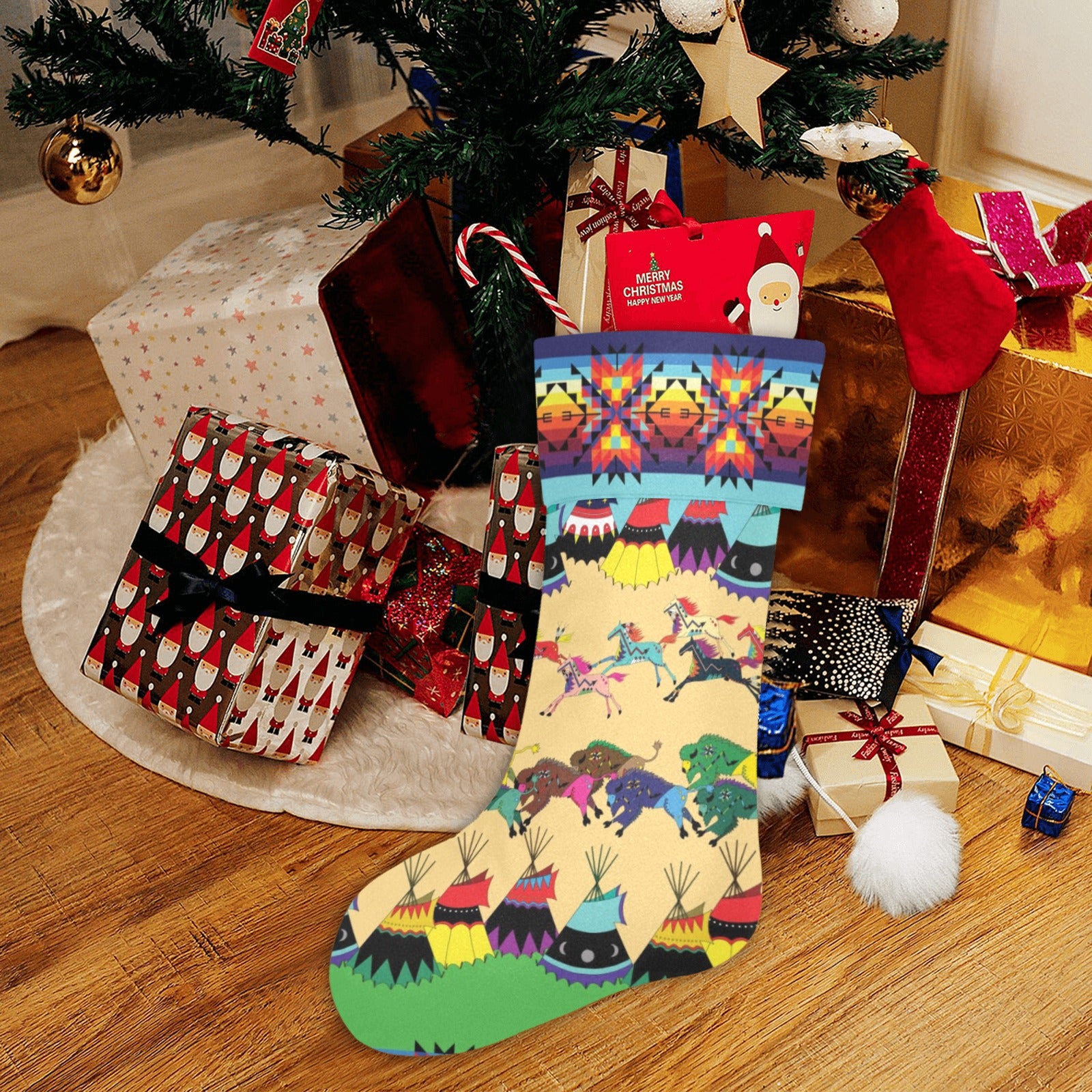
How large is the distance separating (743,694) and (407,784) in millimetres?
345

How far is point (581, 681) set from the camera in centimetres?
96

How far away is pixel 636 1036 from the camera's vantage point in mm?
862

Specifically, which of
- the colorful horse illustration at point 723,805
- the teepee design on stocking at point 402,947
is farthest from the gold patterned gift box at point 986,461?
the teepee design on stocking at point 402,947

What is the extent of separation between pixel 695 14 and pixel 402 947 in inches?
31.4

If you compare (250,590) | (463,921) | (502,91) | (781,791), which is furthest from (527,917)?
(502,91)

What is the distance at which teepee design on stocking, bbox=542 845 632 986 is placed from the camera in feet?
2.85

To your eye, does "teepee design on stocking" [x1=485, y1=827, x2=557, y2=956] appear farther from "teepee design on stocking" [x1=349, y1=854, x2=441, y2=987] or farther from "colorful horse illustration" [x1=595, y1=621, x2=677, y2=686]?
"colorful horse illustration" [x1=595, y1=621, x2=677, y2=686]

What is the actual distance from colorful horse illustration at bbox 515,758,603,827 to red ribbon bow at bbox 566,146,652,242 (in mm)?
479

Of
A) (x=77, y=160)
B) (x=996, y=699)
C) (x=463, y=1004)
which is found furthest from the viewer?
(x=77, y=160)

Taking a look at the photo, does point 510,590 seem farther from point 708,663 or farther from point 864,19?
point 864,19

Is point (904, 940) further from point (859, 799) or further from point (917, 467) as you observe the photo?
point (917, 467)

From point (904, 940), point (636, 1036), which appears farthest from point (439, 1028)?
point (904, 940)

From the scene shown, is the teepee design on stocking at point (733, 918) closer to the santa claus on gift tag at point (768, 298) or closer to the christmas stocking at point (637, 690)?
the christmas stocking at point (637, 690)

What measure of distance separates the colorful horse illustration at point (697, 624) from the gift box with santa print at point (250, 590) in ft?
1.10
